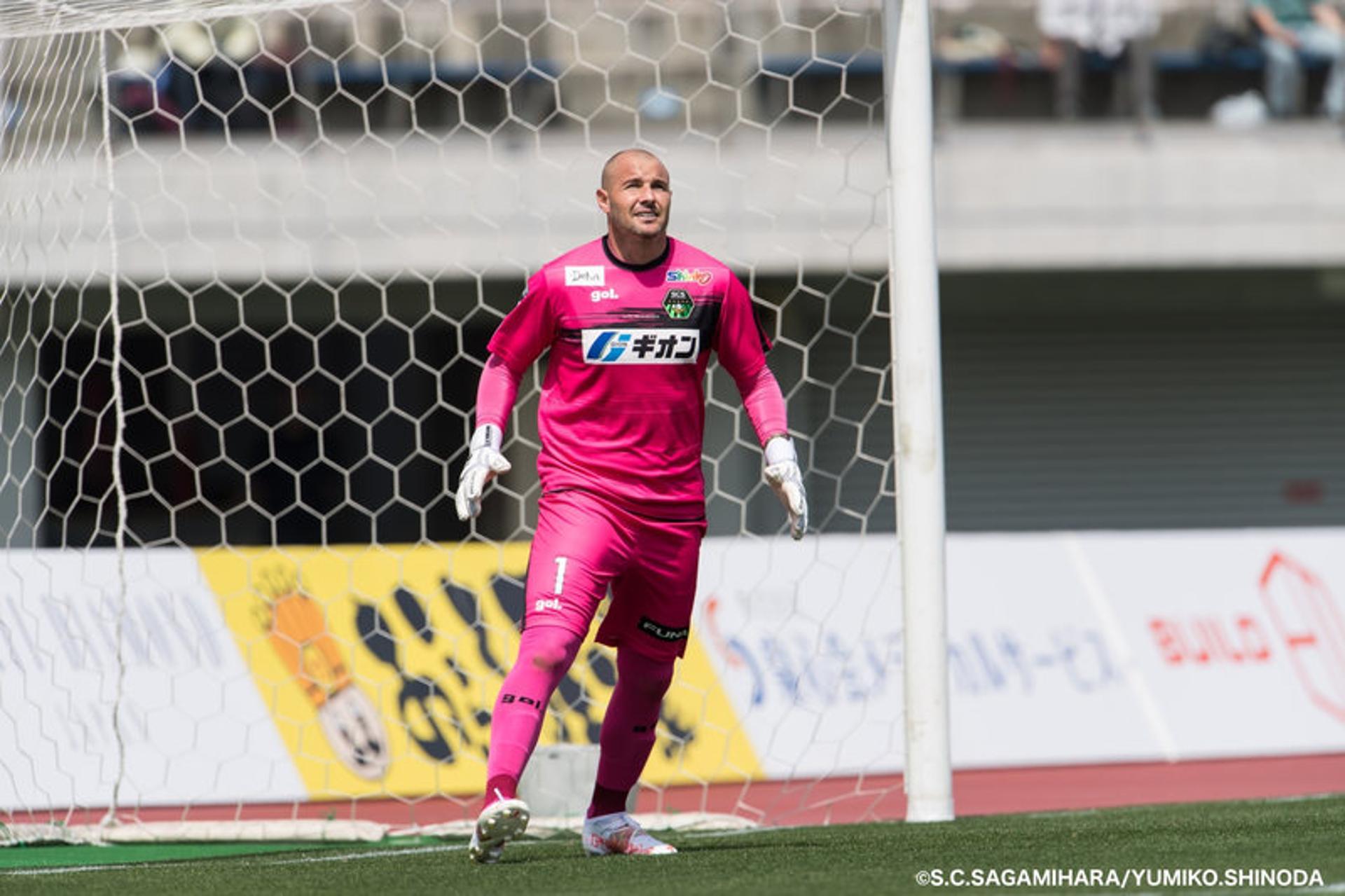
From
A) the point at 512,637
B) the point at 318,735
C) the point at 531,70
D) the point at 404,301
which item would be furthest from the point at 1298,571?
the point at 404,301

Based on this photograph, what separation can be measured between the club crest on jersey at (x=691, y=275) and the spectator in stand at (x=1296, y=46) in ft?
38.1

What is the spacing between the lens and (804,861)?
502 centimetres

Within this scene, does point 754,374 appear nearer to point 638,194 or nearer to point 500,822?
point 638,194

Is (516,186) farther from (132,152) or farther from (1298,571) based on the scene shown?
(1298,571)

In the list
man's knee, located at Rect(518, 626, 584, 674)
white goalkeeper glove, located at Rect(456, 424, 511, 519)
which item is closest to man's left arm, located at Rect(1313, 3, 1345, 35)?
white goalkeeper glove, located at Rect(456, 424, 511, 519)

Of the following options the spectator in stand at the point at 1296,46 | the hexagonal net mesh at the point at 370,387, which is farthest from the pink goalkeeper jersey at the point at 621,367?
the spectator in stand at the point at 1296,46

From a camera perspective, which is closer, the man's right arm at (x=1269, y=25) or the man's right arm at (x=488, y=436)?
the man's right arm at (x=488, y=436)

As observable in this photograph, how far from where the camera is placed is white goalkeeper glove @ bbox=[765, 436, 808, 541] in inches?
205

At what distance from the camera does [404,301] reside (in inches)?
612

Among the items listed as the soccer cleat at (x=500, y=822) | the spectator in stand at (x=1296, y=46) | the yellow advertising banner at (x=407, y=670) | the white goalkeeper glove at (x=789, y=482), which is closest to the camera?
the soccer cleat at (x=500, y=822)

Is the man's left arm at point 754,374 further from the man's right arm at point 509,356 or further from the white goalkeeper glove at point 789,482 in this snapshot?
the man's right arm at point 509,356

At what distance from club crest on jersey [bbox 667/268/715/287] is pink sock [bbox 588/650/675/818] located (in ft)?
3.38

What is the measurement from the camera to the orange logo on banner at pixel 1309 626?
10.5 m

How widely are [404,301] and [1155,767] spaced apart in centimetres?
776
